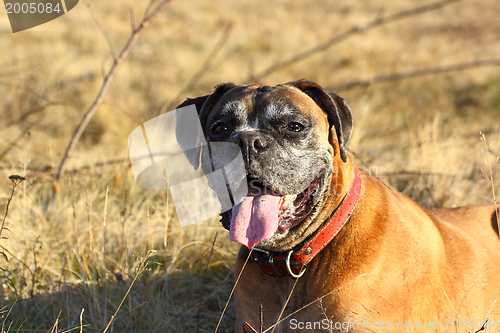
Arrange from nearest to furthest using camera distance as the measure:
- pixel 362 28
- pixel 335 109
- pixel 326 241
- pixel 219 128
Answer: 1. pixel 326 241
2. pixel 335 109
3. pixel 219 128
4. pixel 362 28

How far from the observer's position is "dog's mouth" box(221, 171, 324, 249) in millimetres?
2182

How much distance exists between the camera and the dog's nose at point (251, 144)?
A: 219cm

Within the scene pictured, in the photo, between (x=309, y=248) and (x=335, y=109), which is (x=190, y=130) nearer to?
(x=335, y=109)

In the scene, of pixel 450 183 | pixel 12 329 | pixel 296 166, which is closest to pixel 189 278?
pixel 12 329

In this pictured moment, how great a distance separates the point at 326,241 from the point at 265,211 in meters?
0.34

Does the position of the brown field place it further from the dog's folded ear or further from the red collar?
the red collar

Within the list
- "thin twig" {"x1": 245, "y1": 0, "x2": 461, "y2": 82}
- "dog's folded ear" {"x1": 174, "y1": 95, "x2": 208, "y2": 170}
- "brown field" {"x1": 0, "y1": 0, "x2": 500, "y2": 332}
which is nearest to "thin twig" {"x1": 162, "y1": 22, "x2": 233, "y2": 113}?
"brown field" {"x1": 0, "y1": 0, "x2": 500, "y2": 332}

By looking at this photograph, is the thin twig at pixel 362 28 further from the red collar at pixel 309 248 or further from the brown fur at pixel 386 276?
the red collar at pixel 309 248

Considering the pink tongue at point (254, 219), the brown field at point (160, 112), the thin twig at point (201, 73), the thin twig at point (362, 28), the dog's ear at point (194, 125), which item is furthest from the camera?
the thin twig at point (201, 73)

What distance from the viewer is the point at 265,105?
2.40 meters
